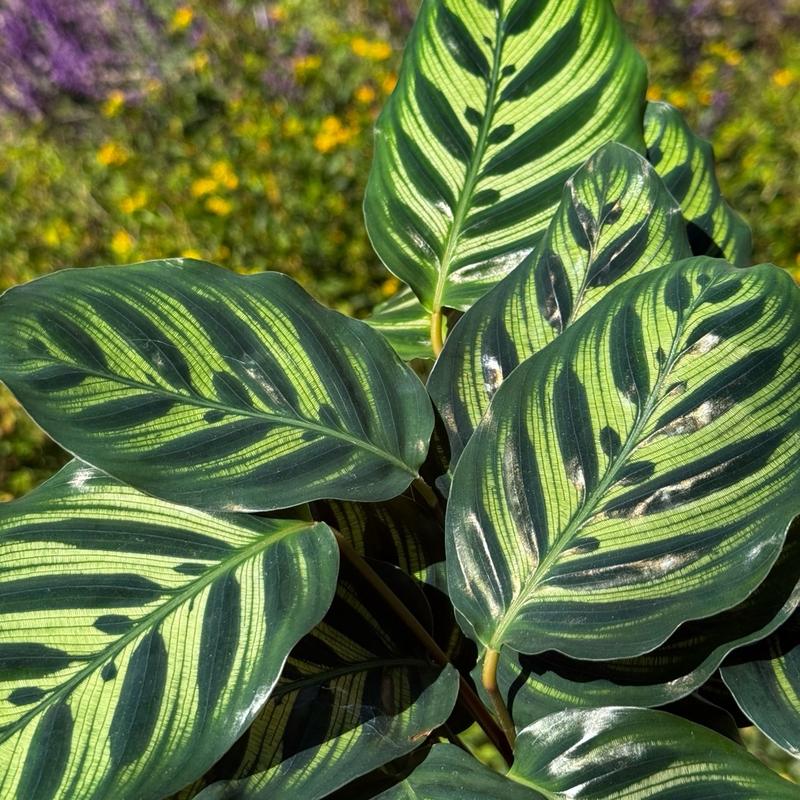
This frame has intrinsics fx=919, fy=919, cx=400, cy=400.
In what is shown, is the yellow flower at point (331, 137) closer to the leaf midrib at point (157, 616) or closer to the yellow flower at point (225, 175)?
the yellow flower at point (225, 175)

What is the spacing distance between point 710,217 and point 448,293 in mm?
240

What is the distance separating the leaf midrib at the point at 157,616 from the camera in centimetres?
53

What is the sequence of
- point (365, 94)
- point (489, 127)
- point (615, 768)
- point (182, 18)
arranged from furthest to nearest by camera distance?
1. point (182, 18)
2. point (365, 94)
3. point (489, 127)
4. point (615, 768)

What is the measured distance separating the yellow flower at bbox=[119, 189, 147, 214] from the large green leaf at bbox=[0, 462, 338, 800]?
202cm

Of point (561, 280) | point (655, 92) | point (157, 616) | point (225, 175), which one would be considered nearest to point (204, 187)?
point (225, 175)

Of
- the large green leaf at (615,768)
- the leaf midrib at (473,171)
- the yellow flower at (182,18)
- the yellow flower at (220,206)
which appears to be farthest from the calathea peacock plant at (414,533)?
the yellow flower at (182,18)

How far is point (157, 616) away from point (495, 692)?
0.22 meters

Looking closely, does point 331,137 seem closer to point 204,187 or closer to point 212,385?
point 204,187

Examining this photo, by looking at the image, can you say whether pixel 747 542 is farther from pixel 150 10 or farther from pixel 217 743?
pixel 150 10

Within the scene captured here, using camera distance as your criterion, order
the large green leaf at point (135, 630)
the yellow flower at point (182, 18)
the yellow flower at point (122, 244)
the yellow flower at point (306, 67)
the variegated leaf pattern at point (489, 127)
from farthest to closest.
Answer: the yellow flower at point (182, 18) → the yellow flower at point (306, 67) → the yellow flower at point (122, 244) → the variegated leaf pattern at point (489, 127) → the large green leaf at point (135, 630)

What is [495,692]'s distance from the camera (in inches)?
23.4

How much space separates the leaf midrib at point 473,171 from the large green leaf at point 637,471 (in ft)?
0.79

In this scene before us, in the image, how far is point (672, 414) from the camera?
54cm

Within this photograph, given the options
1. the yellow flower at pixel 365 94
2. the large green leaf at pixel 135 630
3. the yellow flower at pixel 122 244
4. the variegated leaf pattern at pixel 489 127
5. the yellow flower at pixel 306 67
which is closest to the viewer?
the large green leaf at pixel 135 630
